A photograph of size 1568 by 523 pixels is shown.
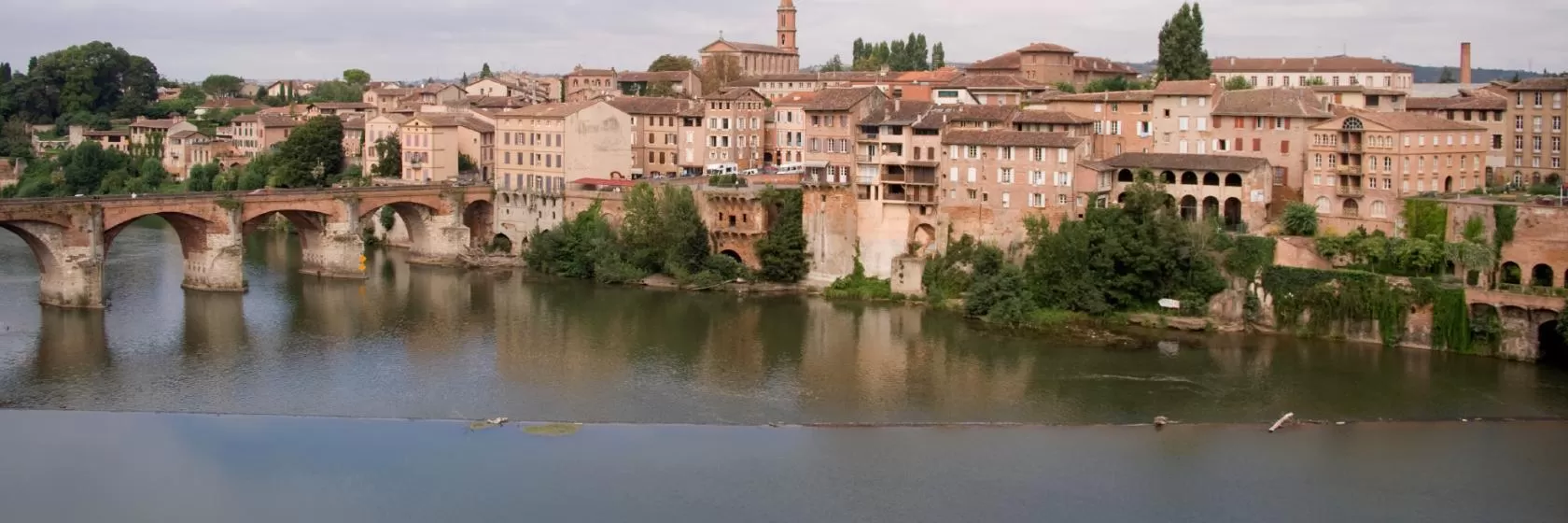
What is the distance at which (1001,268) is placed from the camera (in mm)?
33531

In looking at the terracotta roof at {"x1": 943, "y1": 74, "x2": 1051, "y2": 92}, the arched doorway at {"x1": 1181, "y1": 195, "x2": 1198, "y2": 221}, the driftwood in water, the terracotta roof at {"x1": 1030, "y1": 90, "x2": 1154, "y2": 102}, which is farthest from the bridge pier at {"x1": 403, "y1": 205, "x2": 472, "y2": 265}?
the driftwood in water

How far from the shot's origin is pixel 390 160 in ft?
164

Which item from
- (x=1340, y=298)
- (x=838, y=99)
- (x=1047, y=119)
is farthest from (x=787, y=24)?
(x=1340, y=298)

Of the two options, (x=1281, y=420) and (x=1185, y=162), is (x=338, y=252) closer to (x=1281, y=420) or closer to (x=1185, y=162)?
(x=1185, y=162)

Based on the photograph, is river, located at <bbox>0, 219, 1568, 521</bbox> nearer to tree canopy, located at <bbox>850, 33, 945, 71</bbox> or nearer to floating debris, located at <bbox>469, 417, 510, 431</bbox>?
floating debris, located at <bbox>469, 417, 510, 431</bbox>

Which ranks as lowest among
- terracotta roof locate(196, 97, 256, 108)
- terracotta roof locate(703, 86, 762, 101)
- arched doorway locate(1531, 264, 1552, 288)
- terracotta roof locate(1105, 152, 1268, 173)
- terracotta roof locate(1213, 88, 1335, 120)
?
arched doorway locate(1531, 264, 1552, 288)

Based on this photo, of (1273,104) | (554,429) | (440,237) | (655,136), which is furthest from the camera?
(655,136)

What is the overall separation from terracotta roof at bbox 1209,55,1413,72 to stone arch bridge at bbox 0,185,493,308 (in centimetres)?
2226

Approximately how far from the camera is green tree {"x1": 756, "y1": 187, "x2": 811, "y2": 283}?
122ft

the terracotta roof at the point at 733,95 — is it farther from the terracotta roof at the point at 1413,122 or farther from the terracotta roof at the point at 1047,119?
the terracotta roof at the point at 1413,122

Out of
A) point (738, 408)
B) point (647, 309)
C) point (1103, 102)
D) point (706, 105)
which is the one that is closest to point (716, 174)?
point (706, 105)

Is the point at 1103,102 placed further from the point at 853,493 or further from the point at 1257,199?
the point at 853,493

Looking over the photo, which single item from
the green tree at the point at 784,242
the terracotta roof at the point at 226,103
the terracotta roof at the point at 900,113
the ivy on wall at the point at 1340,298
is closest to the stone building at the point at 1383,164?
the ivy on wall at the point at 1340,298

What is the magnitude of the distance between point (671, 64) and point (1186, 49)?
89.4 feet
